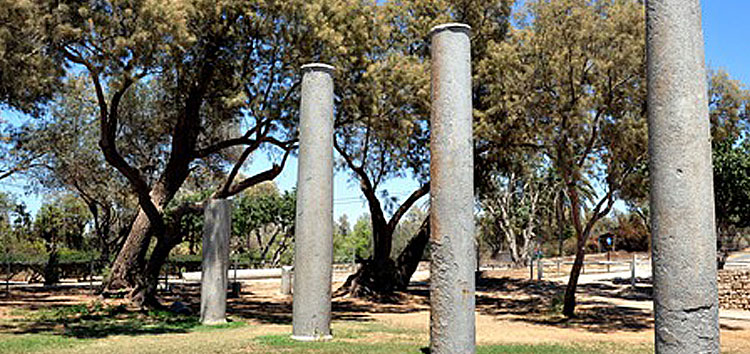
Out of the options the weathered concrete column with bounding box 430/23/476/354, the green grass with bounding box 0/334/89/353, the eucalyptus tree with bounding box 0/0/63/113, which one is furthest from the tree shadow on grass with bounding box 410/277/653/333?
the eucalyptus tree with bounding box 0/0/63/113

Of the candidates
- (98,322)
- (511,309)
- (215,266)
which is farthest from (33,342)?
(511,309)

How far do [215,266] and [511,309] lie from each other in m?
11.0

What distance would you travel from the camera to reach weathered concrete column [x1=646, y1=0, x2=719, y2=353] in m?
5.23

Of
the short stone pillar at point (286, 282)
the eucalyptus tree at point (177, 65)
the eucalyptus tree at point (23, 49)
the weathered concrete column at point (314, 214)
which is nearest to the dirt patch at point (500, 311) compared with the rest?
the short stone pillar at point (286, 282)

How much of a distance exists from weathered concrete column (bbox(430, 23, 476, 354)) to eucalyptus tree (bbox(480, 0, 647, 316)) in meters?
7.90

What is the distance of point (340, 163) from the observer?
27391mm

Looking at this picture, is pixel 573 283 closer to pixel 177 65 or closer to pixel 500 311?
pixel 500 311

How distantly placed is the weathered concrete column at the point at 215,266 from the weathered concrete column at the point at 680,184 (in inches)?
472

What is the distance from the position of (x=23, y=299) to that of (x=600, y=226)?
57976 millimetres

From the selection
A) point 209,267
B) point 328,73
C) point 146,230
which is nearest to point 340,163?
point 146,230

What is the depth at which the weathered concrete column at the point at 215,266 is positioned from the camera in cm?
1577

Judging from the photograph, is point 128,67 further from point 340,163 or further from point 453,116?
point 340,163

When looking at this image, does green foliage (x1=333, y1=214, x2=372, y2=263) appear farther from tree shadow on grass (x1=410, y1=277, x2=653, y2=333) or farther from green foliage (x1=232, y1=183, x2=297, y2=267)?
tree shadow on grass (x1=410, y1=277, x2=653, y2=333)

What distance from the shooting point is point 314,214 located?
40.3 feet
